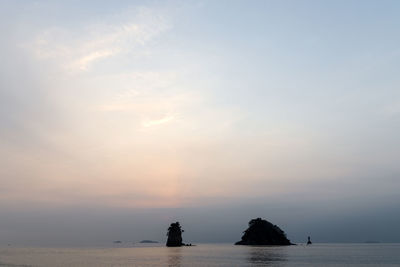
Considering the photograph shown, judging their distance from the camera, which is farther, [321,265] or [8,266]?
[321,265]

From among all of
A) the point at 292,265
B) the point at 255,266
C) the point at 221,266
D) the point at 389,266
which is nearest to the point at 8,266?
the point at 221,266

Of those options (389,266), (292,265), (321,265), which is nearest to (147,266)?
(292,265)

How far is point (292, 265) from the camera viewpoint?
109 metres

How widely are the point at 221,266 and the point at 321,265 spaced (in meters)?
26.0

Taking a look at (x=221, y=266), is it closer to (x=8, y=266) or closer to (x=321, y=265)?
(x=321, y=265)

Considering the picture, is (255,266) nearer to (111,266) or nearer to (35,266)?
(111,266)

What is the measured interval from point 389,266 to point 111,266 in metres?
66.5

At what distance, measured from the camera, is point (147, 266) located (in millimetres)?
108375

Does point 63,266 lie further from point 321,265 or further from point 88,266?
point 321,265

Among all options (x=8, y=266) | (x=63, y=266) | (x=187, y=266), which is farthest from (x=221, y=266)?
(x=8, y=266)

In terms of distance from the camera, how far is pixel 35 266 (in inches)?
4099

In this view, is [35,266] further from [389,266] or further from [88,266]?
[389,266]

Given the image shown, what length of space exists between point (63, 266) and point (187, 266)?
96.9 ft

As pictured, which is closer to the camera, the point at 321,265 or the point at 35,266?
the point at 35,266
